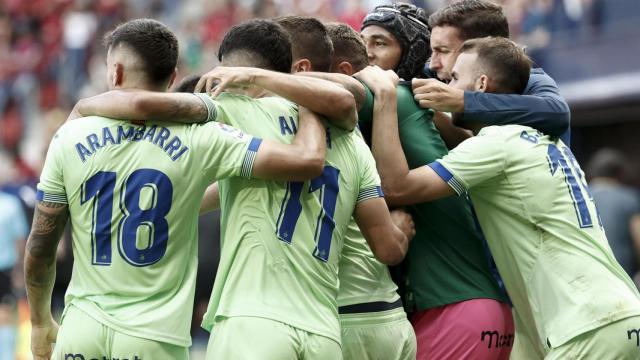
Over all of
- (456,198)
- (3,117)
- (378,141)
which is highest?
(378,141)

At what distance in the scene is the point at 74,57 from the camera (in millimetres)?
22594

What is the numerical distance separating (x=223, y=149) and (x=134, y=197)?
43cm

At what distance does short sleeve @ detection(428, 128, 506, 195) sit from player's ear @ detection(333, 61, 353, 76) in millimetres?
750

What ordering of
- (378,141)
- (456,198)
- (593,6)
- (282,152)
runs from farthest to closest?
(593,6) < (456,198) < (378,141) < (282,152)

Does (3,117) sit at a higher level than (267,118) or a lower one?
lower

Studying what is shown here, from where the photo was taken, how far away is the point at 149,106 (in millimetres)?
4945

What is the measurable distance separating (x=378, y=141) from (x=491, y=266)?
973 millimetres

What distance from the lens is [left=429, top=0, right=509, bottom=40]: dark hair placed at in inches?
246

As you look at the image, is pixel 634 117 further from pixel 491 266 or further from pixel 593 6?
pixel 491 266

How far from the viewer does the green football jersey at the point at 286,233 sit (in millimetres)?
4902

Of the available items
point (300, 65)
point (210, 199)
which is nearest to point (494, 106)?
point (300, 65)

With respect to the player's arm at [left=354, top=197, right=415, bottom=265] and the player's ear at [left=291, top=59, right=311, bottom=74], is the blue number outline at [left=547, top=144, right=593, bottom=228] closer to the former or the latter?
the player's arm at [left=354, top=197, right=415, bottom=265]

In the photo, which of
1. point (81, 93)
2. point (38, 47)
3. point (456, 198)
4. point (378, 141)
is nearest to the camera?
point (378, 141)

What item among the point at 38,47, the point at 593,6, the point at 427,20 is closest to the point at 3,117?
the point at 38,47
